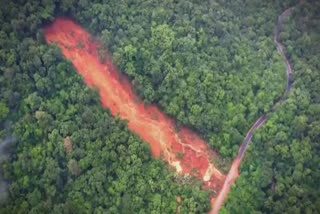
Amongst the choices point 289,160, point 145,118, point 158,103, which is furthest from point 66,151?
point 289,160

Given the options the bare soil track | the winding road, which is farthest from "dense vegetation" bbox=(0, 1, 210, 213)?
the bare soil track

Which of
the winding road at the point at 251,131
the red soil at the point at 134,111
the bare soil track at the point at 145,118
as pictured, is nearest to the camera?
the winding road at the point at 251,131

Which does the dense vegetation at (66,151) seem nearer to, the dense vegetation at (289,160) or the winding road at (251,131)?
the winding road at (251,131)

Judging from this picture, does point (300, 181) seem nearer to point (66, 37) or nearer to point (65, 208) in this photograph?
point (65, 208)

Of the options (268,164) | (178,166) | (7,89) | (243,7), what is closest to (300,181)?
(268,164)

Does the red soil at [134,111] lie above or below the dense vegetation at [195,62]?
below

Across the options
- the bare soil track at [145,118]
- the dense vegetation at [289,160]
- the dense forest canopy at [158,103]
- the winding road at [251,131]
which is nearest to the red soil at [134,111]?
the bare soil track at [145,118]
